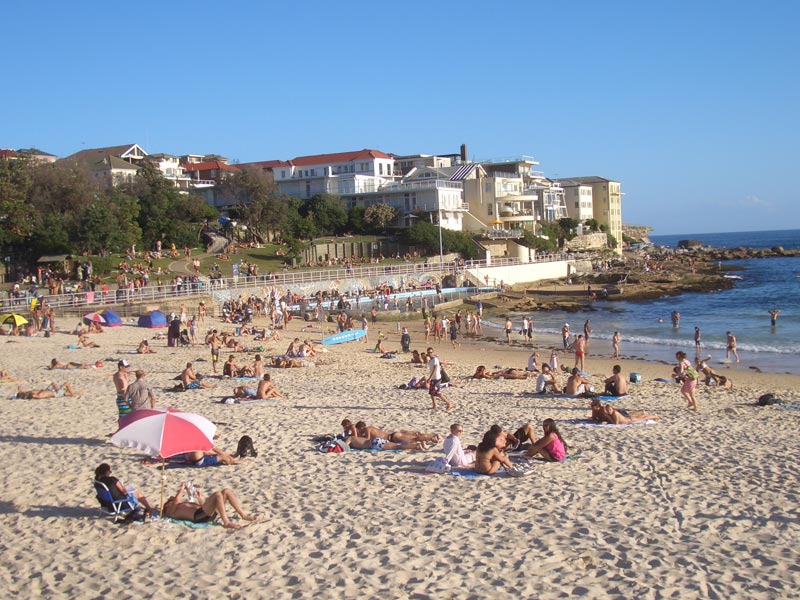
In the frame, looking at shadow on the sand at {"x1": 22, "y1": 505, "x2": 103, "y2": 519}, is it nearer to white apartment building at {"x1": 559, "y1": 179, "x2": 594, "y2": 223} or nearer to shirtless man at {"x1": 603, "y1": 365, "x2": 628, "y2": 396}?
shirtless man at {"x1": 603, "y1": 365, "x2": 628, "y2": 396}

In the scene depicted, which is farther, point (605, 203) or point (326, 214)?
point (605, 203)

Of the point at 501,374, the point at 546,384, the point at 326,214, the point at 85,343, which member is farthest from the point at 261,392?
the point at 326,214

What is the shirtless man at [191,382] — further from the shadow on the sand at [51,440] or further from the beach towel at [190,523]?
the beach towel at [190,523]

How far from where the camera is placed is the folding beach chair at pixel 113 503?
8305 millimetres

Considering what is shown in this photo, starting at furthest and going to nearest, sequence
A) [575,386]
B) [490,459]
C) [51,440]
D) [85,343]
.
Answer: [85,343]
[575,386]
[51,440]
[490,459]

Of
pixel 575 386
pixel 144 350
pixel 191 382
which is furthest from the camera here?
pixel 144 350

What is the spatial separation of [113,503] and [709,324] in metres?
32.6

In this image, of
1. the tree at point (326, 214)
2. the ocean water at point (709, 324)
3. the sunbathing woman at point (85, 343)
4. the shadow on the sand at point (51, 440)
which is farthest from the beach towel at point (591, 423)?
the tree at point (326, 214)

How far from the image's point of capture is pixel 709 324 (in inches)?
1393

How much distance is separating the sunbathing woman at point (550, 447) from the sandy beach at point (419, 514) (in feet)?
0.63

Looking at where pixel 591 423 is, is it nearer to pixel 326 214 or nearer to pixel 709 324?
pixel 709 324

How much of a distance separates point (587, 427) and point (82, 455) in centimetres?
822

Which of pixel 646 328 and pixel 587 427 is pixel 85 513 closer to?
pixel 587 427

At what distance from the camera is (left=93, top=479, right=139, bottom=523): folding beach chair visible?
8305 mm
